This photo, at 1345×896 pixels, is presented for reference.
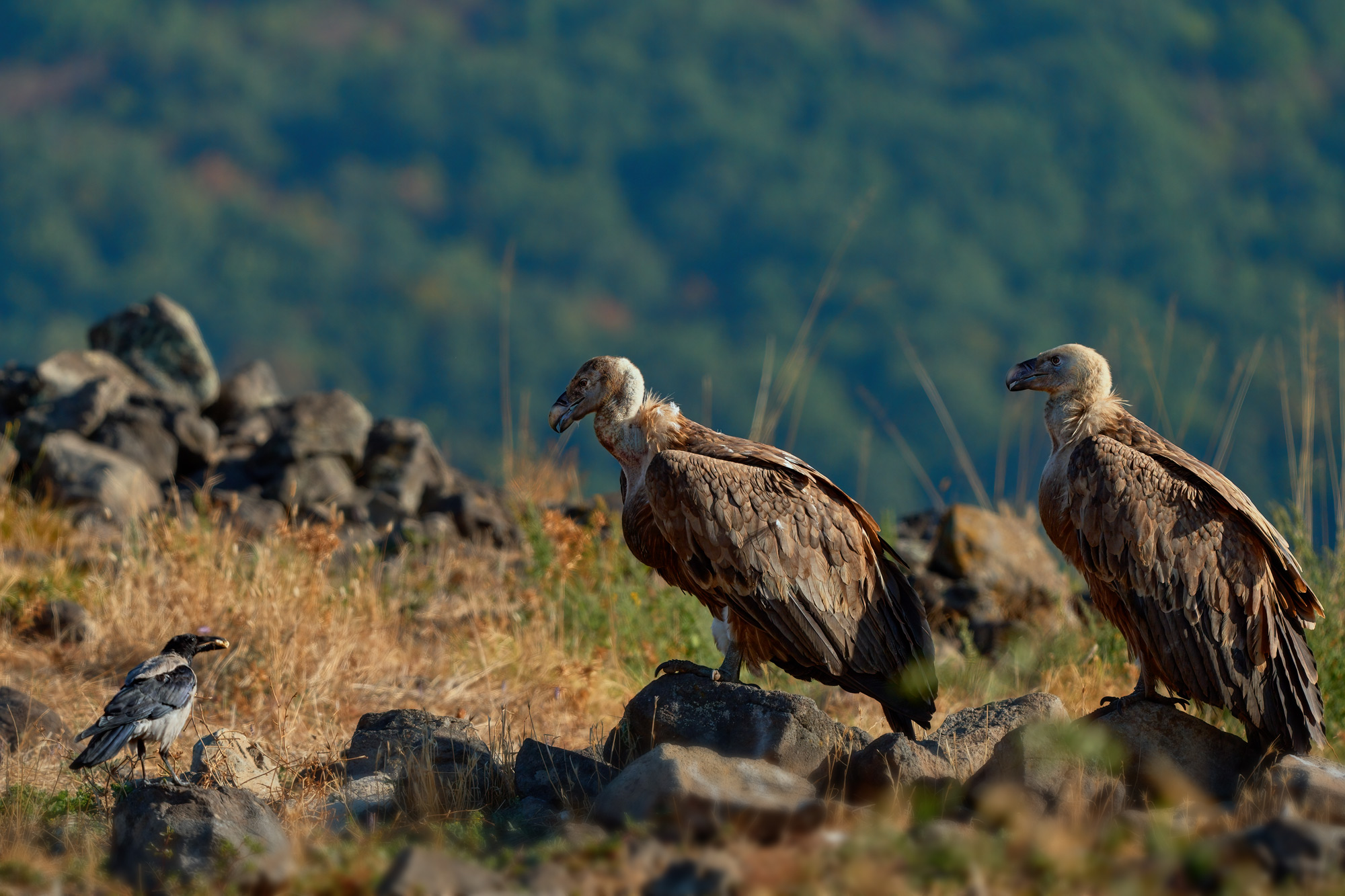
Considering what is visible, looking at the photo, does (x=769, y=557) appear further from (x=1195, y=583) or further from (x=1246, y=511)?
(x=1246, y=511)

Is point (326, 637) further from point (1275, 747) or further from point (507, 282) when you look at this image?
point (1275, 747)

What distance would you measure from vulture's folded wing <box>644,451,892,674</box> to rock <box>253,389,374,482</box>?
A: 21.1 ft

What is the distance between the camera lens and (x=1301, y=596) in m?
4.64

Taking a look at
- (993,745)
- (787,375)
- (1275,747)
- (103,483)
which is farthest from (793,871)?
(103,483)

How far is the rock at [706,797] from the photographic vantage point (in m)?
3.22

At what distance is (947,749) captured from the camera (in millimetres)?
4625

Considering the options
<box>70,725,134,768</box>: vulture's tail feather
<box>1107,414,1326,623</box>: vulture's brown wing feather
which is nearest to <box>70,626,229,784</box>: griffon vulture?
<box>70,725,134,768</box>: vulture's tail feather

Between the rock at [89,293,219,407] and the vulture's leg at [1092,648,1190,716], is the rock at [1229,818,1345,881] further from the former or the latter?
the rock at [89,293,219,407]

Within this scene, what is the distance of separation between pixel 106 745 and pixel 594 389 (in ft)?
7.58

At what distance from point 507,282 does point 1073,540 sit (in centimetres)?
533

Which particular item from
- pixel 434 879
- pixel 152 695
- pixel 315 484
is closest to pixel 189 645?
pixel 152 695

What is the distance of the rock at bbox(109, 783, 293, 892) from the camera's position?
3684mm

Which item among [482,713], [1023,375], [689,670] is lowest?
[482,713]

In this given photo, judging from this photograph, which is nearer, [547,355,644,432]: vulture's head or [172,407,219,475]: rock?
[547,355,644,432]: vulture's head
